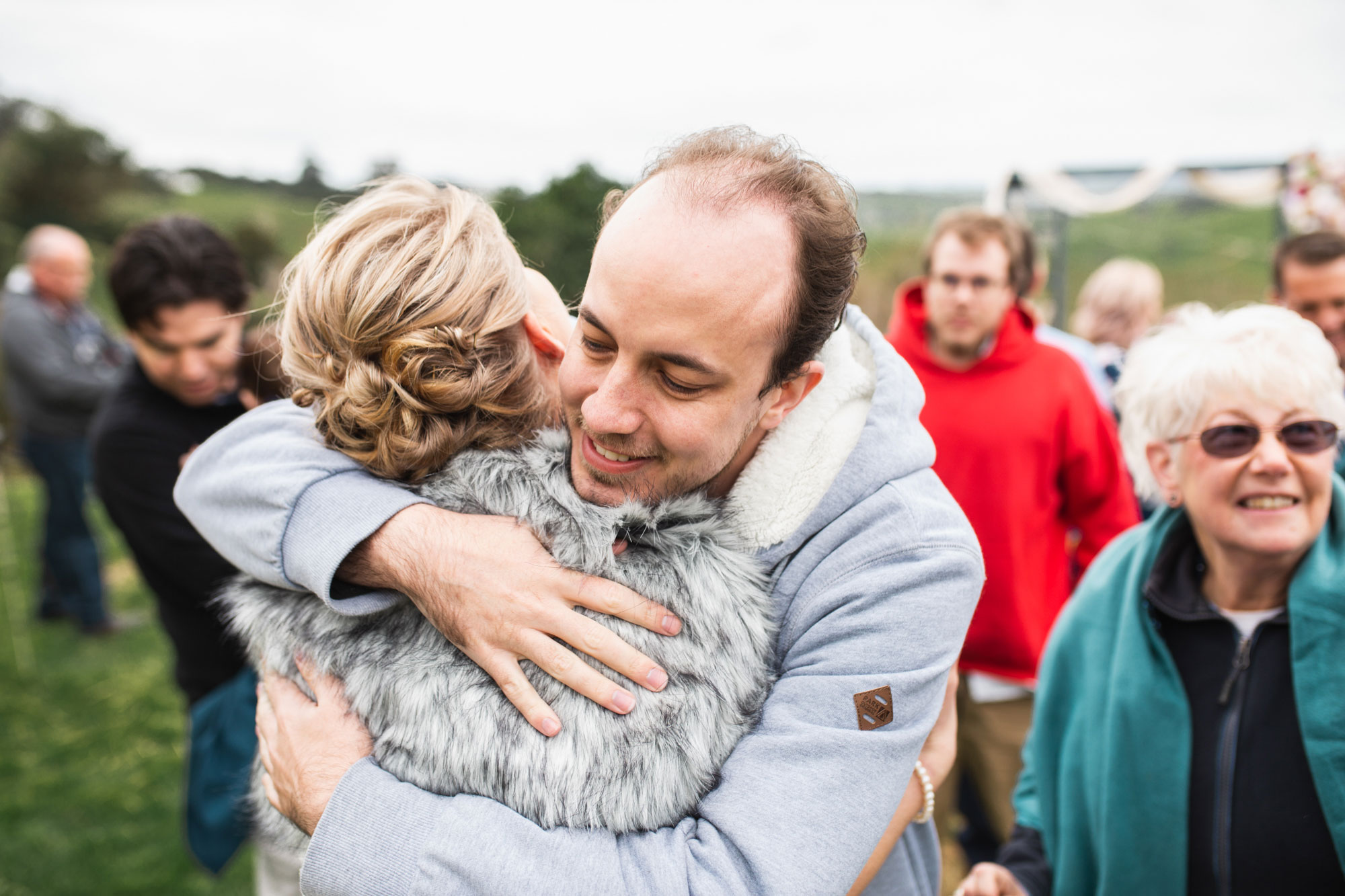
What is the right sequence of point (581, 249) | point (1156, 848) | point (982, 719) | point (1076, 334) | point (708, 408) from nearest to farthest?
point (708, 408) → point (1156, 848) → point (581, 249) → point (982, 719) → point (1076, 334)

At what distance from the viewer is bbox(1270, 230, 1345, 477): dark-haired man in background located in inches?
151

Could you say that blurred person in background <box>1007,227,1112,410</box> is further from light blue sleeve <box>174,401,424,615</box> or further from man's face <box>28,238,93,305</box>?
man's face <box>28,238,93,305</box>

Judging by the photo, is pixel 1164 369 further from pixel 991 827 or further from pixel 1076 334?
pixel 1076 334

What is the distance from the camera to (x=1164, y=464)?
7.55 feet

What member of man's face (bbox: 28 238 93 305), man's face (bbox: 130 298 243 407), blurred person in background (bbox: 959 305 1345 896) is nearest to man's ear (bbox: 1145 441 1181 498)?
blurred person in background (bbox: 959 305 1345 896)

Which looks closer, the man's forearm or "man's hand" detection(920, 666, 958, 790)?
the man's forearm

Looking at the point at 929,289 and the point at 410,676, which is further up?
the point at 929,289

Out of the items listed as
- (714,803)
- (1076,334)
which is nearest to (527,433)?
(714,803)

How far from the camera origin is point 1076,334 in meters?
6.37

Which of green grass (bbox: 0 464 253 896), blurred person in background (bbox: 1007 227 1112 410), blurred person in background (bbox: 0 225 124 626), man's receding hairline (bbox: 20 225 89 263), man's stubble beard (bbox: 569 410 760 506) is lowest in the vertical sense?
green grass (bbox: 0 464 253 896)

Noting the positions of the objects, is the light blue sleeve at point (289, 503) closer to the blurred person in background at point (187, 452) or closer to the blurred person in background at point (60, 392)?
the blurred person in background at point (187, 452)

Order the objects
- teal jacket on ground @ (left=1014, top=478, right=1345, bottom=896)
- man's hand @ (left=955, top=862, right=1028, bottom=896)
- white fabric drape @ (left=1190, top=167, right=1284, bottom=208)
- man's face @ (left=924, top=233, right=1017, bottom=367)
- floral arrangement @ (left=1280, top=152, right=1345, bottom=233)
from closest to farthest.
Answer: teal jacket on ground @ (left=1014, top=478, right=1345, bottom=896) → man's hand @ (left=955, top=862, right=1028, bottom=896) → man's face @ (left=924, top=233, right=1017, bottom=367) → floral arrangement @ (left=1280, top=152, right=1345, bottom=233) → white fabric drape @ (left=1190, top=167, right=1284, bottom=208)

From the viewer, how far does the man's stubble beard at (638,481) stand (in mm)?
1444

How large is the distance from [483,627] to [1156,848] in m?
1.85
